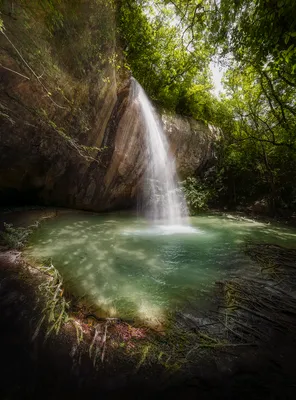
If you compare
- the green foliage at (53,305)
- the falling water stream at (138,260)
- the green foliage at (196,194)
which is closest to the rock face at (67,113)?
the falling water stream at (138,260)

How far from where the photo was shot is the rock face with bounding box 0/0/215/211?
430 centimetres

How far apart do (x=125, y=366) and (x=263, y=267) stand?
2.96 metres

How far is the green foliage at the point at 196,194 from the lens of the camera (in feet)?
34.3

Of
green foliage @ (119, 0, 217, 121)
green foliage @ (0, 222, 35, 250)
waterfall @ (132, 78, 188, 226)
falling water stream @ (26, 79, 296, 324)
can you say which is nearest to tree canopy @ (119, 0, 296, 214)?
green foliage @ (119, 0, 217, 121)

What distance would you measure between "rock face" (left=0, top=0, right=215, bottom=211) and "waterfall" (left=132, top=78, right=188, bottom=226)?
1.72 ft

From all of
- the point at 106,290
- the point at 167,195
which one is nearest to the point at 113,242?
the point at 106,290

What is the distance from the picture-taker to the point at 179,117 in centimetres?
1059

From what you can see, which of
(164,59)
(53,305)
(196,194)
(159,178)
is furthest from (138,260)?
(164,59)

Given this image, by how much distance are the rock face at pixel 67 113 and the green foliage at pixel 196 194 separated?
294 cm

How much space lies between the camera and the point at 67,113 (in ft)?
19.1

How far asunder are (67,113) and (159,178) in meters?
4.96

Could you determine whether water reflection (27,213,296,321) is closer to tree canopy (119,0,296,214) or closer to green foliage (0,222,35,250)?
green foliage (0,222,35,250)

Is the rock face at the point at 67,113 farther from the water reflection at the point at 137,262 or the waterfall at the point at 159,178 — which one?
the water reflection at the point at 137,262

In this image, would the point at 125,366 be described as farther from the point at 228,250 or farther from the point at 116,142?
the point at 116,142
